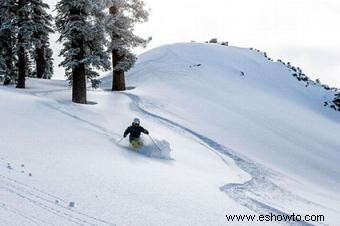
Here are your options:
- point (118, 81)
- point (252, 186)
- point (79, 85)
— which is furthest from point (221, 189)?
point (118, 81)

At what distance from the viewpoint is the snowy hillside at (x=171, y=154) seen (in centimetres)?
987

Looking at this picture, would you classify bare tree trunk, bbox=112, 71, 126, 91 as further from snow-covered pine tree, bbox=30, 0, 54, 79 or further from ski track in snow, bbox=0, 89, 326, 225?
snow-covered pine tree, bbox=30, 0, 54, 79

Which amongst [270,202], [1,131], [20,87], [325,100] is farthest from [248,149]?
[325,100]

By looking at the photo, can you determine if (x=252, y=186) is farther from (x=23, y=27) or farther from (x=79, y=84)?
→ (x=23, y=27)

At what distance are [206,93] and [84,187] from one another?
73.5 feet

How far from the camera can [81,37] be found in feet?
76.6

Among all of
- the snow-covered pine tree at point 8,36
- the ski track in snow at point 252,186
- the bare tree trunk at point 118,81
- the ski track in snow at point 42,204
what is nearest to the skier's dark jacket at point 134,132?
the ski track in snow at point 252,186

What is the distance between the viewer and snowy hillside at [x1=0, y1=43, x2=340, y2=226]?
9.87m

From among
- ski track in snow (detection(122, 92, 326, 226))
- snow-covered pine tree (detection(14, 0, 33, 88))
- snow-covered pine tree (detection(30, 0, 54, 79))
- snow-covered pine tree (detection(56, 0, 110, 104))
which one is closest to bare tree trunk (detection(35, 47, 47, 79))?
snow-covered pine tree (detection(30, 0, 54, 79))

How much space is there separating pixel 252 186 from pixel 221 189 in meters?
2.37

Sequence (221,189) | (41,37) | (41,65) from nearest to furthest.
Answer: (221,189) → (41,37) → (41,65)

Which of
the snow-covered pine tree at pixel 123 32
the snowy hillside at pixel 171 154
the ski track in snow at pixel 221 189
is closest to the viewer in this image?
the ski track in snow at pixel 221 189

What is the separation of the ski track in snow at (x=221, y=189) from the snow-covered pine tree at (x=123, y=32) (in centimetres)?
212

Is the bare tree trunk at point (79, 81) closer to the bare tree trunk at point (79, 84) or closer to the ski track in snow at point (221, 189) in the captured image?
the bare tree trunk at point (79, 84)
